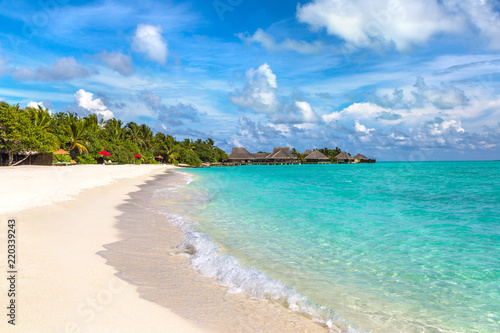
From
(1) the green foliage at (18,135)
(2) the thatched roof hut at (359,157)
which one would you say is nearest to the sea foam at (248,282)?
(1) the green foliage at (18,135)

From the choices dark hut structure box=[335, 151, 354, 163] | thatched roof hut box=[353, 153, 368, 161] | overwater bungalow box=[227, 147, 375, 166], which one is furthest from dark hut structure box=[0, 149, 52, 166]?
thatched roof hut box=[353, 153, 368, 161]

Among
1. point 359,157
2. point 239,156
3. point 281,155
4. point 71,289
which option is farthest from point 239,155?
point 71,289

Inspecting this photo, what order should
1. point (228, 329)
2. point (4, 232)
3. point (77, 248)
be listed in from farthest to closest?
point (4, 232) < point (77, 248) < point (228, 329)

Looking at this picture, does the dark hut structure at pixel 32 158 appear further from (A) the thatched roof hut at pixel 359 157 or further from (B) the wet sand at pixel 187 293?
(A) the thatched roof hut at pixel 359 157

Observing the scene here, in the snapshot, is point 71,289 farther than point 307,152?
No

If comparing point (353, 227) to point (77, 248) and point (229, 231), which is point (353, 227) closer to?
point (229, 231)

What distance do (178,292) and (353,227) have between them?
741 cm

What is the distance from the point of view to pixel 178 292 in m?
4.12

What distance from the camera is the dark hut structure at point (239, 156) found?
104 meters

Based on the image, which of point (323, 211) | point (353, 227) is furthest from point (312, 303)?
point (323, 211)

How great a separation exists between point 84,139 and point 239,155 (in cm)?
6235

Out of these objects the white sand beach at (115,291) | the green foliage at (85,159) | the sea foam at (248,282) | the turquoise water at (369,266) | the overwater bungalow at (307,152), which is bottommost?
the turquoise water at (369,266)

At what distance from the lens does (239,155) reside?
106 meters

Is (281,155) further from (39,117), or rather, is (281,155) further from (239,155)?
(39,117)
